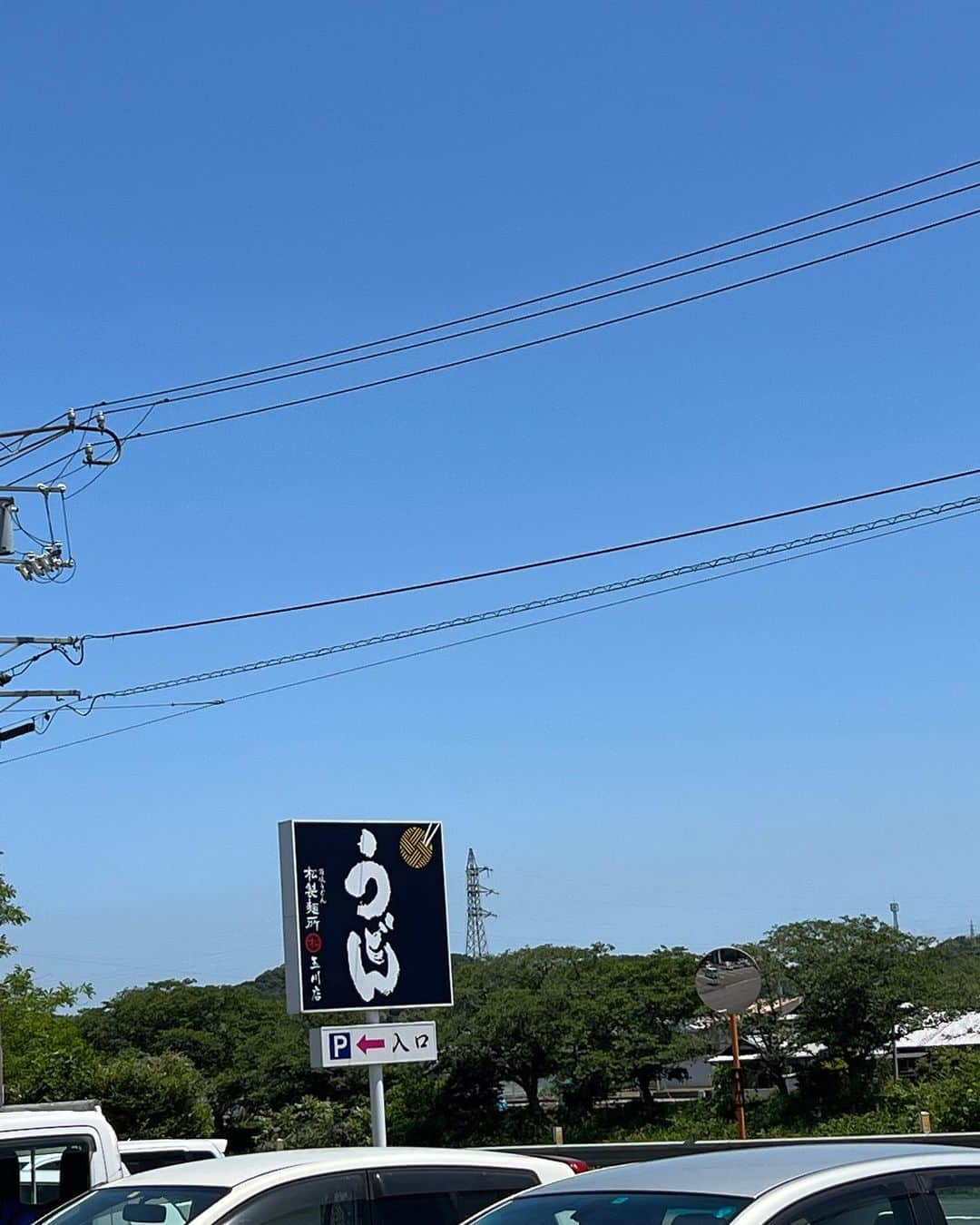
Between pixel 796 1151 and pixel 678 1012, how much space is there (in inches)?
1928

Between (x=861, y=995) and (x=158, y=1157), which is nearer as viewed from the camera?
(x=158, y=1157)

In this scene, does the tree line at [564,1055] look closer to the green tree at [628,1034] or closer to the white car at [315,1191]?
the green tree at [628,1034]

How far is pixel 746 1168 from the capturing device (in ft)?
19.7

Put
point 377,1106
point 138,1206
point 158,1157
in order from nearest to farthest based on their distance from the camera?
point 138,1206 < point 158,1157 < point 377,1106

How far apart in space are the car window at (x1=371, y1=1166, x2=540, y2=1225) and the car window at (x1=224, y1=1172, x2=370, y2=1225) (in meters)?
0.11

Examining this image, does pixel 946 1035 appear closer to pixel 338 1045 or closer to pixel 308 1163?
pixel 338 1045

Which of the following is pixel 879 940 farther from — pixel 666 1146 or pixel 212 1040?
pixel 212 1040

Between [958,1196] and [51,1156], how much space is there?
6880mm

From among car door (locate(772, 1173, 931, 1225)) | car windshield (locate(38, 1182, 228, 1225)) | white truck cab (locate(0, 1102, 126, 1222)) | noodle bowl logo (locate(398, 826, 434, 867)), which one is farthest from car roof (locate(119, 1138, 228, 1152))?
car door (locate(772, 1173, 931, 1225))

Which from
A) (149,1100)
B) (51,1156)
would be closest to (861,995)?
(149,1100)

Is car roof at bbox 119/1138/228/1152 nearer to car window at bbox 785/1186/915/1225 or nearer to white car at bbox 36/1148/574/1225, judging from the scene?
white car at bbox 36/1148/574/1225

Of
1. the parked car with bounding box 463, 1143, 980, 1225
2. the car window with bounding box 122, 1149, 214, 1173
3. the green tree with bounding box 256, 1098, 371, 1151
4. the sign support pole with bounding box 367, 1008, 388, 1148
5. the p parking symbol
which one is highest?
the p parking symbol

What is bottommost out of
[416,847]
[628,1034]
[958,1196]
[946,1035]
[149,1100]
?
[149,1100]

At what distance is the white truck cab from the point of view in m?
10.6
